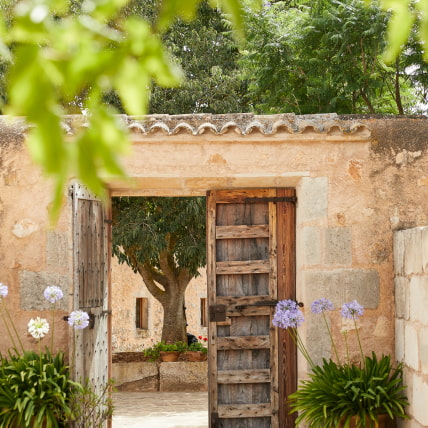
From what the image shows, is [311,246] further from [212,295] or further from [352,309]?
[212,295]

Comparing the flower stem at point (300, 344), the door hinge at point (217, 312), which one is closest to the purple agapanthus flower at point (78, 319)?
the door hinge at point (217, 312)

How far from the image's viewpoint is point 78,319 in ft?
17.2

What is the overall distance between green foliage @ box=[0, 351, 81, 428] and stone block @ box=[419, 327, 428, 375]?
8.11 ft

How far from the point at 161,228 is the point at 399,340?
687 centimetres

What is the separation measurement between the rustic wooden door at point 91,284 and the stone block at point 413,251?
2.55 meters

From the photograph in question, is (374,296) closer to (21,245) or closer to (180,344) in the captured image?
(21,245)

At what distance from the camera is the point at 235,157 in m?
5.95

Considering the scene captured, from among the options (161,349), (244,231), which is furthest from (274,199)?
(161,349)

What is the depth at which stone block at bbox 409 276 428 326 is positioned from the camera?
482 cm

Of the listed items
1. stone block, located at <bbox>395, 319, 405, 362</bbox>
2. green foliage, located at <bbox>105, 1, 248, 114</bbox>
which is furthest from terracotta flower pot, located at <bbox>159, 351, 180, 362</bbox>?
stone block, located at <bbox>395, 319, 405, 362</bbox>

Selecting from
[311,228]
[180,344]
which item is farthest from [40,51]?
[180,344]

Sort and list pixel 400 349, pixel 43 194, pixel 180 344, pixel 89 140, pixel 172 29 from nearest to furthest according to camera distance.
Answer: pixel 89 140 < pixel 400 349 < pixel 43 194 < pixel 180 344 < pixel 172 29

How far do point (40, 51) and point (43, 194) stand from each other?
202 inches

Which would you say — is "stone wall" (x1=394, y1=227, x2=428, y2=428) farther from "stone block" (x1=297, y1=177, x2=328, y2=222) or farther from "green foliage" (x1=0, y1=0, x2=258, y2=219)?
"green foliage" (x1=0, y1=0, x2=258, y2=219)
